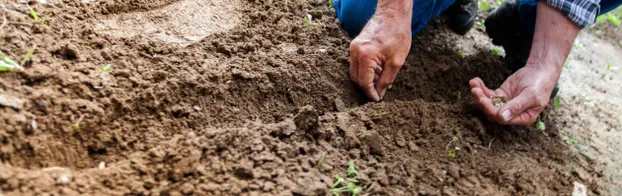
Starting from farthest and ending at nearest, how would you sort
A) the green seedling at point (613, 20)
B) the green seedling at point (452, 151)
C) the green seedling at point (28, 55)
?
the green seedling at point (613, 20) < the green seedling at point (452, 151) < the green seedling at point (28, 55)

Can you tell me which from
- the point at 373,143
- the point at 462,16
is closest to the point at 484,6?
the point at 462,16

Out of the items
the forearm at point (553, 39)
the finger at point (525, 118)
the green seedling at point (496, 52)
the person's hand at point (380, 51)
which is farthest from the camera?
the green seedling at point (496, 52)

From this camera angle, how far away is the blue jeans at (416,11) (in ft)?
6.98

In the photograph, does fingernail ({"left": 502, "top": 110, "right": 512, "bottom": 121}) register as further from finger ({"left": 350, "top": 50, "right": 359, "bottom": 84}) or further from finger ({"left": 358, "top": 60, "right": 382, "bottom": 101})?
finger ({"left": 350, "top": 50, "right": 359, "bottom": 84})

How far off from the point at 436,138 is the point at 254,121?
698mm

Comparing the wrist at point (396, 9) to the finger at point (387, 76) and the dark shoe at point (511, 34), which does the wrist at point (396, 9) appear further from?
the dark shoe at point (511, 34)

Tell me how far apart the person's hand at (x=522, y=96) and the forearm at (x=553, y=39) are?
4 cm

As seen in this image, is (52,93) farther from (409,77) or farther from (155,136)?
(409,77)

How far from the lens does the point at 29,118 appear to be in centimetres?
125

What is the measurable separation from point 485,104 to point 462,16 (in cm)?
82

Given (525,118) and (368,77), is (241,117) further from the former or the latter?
(525,118)

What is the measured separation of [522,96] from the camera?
6.24 ft

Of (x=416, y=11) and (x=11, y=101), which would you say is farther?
(x=416, y=11)

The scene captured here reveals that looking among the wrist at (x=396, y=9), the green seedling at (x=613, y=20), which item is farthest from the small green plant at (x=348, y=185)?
the green seedling at (x=613, y=20)
